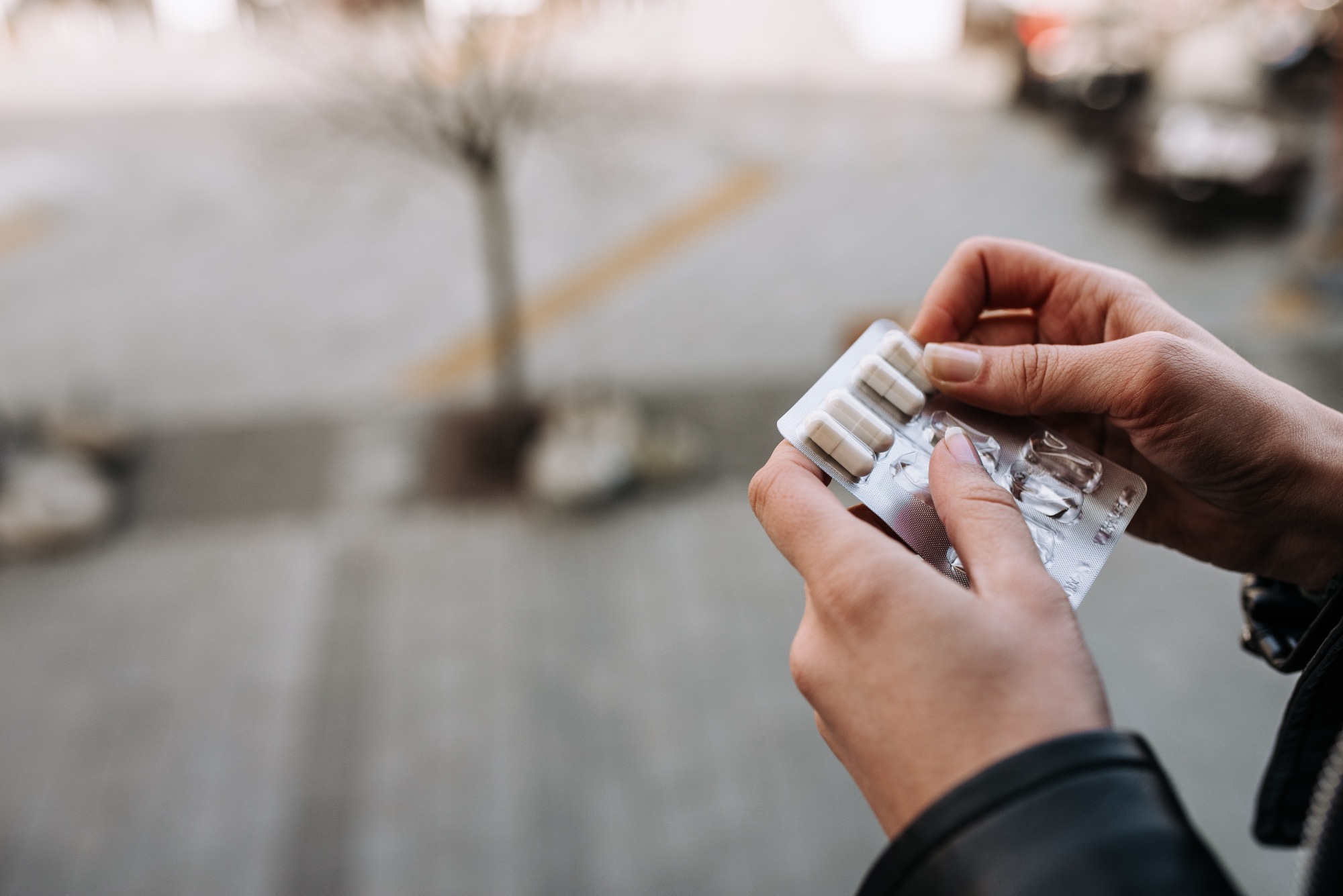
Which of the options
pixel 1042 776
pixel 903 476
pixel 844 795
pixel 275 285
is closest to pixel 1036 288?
pixel 903 476

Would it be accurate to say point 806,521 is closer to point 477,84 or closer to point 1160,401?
point 1160,401

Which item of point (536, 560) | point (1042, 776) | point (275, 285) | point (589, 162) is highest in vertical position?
point (1042, 776)

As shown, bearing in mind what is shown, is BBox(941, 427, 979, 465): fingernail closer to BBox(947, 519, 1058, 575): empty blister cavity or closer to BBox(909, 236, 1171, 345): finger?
BBox(947, 519, 1058, 575): empty blister cavity

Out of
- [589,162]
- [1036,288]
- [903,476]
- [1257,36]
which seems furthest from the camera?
[1257,36]

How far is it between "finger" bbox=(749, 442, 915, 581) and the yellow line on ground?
4.89 meters

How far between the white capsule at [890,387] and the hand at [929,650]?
0.26 metres

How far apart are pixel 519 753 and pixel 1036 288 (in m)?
2.95

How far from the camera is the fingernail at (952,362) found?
5.20ft

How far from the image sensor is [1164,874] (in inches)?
35.5

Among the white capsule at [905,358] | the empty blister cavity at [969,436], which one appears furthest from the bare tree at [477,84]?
the empty blister cavity at [969,436]

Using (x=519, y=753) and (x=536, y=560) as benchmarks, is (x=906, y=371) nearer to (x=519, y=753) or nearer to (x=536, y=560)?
(x=519, y=753)

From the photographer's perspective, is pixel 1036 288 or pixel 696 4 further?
pixel 696 4

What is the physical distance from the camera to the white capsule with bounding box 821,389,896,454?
5.00ft

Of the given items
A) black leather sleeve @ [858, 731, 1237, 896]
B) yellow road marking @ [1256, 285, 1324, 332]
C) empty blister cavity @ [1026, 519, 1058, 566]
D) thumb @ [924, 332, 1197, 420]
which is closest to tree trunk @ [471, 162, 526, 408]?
thumb @ [924, 332, 1197, 420]
